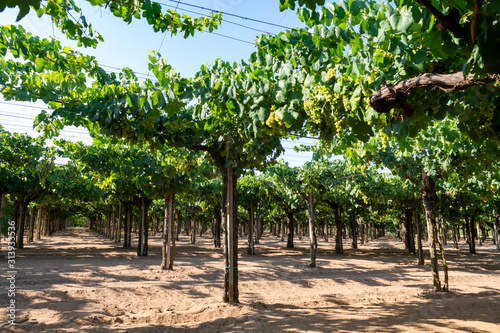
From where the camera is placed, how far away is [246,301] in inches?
271

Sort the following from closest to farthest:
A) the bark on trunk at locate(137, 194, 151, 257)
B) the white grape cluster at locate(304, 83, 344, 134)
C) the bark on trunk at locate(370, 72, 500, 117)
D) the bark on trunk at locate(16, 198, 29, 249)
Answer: the bark on trunk at locate(370, 72, 500, 117) → the white grape cluster at locate(304, 83, 344, 134) → the bark on trunk at locate(137, 194, 151, 257) → the bark on trunk at locate(16, 198, 29, 249)

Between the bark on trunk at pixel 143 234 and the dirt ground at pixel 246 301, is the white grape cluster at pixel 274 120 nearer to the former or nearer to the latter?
the dirt ground at pixel 246 301

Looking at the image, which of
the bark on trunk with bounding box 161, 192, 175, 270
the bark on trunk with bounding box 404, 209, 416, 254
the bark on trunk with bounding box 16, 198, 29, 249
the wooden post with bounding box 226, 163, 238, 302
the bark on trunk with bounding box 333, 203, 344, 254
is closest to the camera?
the wooden post with bounding box 226, 163, 238, 302

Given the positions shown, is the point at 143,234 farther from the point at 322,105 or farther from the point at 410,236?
the point at 410,236

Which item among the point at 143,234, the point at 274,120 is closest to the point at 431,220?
the point at 274,120

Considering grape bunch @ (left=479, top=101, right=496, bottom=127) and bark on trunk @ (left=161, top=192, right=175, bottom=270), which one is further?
bark on trunk @ (left=161, top=192, right=175, bottom=270)

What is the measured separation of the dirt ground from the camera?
5.20m

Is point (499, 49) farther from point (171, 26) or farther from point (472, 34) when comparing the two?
point (171, 26)

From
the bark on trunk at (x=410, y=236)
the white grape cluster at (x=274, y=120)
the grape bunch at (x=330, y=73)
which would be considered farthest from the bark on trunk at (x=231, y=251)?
the bark on trunk at (x=410, y=236)

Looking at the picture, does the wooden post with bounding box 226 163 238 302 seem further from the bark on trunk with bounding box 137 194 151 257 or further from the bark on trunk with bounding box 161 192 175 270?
the bark on trunk with bounding box 137 194 151 257

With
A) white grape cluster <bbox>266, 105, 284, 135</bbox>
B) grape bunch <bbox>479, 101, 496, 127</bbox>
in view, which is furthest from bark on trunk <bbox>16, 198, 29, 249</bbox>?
grape bunch <bbox>479, 101, 496, 127</bbox>

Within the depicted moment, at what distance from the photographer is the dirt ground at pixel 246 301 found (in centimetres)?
520

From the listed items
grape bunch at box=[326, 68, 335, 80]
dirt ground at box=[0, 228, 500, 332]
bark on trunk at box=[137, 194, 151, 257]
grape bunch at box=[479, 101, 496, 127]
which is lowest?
dirt ground at box=[0, 228, 500, 332]

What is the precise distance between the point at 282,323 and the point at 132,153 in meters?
6.65
